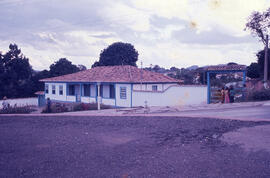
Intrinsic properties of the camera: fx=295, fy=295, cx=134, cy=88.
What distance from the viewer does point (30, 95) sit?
146 ft

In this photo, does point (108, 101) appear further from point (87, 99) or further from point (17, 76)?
point (17, 76)

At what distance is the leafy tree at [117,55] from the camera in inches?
2312

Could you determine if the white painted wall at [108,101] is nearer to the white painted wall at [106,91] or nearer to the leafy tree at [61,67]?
the white painted wall at [106,91]

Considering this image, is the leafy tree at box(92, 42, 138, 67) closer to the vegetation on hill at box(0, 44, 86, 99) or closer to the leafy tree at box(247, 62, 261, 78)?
the vegetation on hill at box(0, 44, 86, 99)

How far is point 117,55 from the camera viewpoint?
5862 cm

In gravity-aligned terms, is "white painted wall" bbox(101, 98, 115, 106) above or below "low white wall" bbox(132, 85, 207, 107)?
below

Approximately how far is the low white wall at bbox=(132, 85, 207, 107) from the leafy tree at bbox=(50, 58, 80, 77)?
26831 mm

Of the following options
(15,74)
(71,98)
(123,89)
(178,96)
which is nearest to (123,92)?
(123,89)

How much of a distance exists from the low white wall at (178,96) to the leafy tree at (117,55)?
115 ft

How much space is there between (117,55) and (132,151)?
51.0 m

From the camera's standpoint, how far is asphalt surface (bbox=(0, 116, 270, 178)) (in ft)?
21.8

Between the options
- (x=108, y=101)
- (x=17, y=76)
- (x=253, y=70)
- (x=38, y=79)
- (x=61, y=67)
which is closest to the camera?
(x=108, y=101)

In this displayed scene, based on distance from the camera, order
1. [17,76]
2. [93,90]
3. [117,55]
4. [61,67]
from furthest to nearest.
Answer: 1. [117,55]
2. [61,67]
3. [17,76]
4. [93,90]

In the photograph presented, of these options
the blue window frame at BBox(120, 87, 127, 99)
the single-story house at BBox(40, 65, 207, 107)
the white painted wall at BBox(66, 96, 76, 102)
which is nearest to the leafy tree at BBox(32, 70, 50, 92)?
the single-story house at BBox(40, 65, 207, 107)
